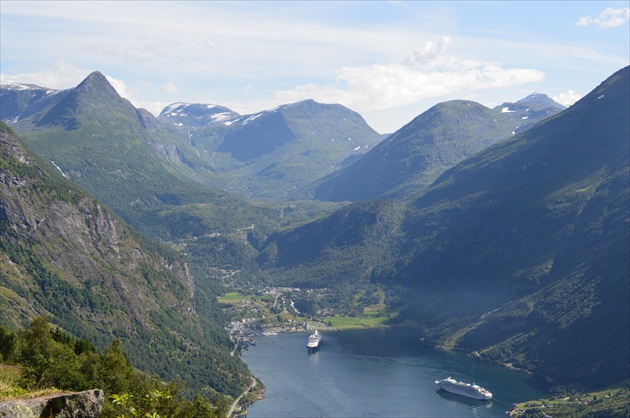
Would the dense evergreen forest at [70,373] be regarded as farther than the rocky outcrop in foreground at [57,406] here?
Yes

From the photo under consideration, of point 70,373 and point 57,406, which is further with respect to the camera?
point 70,373

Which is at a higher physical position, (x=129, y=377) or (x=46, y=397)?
(x=46, y=397)

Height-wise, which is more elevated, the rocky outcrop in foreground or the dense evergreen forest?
the rocky outcrop in foreground

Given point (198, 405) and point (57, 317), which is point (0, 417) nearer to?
point (198, 405)

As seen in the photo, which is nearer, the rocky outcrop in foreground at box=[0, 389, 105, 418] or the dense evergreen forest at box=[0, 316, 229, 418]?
the rocky outcrop in foreground at box=[0, 389, 105, 418]

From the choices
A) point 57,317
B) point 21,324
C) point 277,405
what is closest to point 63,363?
point 21,324

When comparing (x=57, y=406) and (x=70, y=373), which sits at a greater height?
(x=57, y=406)

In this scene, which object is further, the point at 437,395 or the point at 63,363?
the point at 437,395

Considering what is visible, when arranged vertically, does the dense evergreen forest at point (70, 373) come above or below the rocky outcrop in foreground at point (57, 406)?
below
